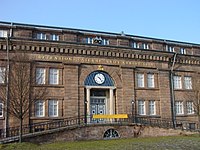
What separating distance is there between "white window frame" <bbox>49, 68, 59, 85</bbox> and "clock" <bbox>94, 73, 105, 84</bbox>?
4.06m

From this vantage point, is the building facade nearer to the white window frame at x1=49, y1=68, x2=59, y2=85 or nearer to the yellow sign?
the white window frame at x1=49, y1=68, x2=59, y2=85

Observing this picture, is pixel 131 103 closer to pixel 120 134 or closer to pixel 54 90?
pixel 120 134

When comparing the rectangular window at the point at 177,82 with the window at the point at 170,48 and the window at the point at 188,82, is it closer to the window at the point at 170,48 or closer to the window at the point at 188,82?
the window at the point at 188,82

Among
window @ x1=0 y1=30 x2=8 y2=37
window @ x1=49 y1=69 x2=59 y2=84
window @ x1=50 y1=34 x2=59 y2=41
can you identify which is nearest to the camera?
window @ x1=49 y1=69 x2=59 y2=84

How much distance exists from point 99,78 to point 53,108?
5795mm

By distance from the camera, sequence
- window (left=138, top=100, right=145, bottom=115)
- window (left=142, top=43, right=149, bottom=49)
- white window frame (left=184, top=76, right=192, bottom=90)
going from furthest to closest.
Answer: white window frame (left=184, top=76, right=192, bottom=90)
window (left=142, top=43, right=149, bottom=49)
window (left=138, top=100, right=145, bottom=115)

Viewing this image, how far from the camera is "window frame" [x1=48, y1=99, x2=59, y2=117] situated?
25.9m

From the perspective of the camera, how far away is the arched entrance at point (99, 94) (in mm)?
27400

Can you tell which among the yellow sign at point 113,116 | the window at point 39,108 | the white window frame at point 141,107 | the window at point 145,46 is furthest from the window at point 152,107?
the window at point 39,108

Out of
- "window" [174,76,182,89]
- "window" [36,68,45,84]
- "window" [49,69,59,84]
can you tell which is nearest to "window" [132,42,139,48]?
"window" [174,76,182,89]

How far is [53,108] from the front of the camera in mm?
26094

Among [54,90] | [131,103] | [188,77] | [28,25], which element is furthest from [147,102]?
[28,25]

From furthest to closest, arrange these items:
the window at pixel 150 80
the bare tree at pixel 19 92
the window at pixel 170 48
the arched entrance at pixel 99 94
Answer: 1. the window at pixel 170 48
2. the window at pixel 150 80
3. the arched entrance at pixel 99 94
4. the bare tree at pixel 19 92

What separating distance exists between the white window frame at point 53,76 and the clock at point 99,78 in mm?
4058
